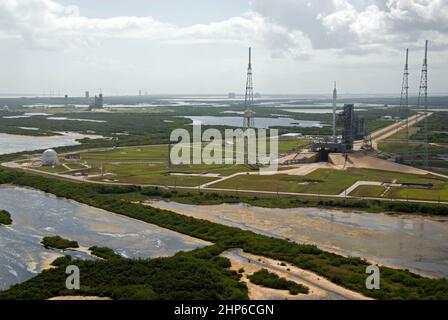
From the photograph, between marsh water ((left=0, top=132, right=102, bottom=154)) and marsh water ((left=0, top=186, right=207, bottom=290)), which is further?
marsh water ((left=0, top=132, right=102, bottom=154))

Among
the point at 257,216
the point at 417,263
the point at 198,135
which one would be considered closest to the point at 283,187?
Result: the point at 257,216

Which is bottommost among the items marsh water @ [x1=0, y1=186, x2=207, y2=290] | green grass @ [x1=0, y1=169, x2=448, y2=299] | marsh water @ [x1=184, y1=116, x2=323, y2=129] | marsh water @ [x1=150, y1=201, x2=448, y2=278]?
marsh water @ [x1=0, y1=186, x2=207, y2=290]

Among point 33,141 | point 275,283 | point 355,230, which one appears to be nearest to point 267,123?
point 33,141

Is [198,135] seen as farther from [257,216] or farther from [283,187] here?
[257,216]

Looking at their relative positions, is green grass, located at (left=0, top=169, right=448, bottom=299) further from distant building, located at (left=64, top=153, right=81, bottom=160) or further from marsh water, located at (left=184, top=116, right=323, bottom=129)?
marsh water, located at (left=184, top=116, right=323, bottom=129)

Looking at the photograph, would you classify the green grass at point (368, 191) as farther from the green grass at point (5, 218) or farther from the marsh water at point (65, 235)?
the green grass at point (5, 218)

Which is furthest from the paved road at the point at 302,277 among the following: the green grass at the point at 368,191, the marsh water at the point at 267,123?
the marsh water at the point at 267,123

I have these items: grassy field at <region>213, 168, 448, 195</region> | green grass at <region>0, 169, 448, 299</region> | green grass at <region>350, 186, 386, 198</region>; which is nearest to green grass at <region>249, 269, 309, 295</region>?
green grass at <region>0, 169, 448, 299</region>

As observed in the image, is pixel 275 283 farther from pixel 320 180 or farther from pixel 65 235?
pixel 320 180
